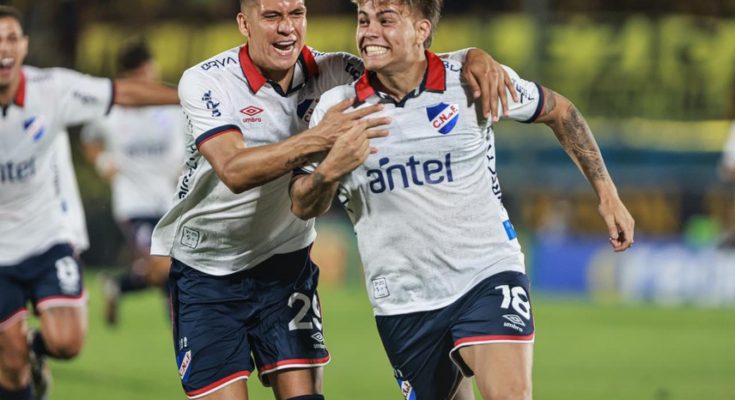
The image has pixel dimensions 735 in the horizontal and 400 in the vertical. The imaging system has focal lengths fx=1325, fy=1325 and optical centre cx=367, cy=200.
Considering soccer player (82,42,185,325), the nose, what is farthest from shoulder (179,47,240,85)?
soccer player (82,42,185,325)

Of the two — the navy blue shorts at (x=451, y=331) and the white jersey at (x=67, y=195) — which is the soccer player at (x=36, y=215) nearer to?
the white jersey at (x=67, y=195)

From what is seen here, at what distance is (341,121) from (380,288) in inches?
31.4

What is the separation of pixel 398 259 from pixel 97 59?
16778 mm

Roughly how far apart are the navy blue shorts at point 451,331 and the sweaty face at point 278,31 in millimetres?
1236

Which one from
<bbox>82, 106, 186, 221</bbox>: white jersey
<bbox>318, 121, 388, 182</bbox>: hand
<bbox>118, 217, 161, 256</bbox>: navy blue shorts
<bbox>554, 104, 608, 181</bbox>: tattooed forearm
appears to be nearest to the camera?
<bbox>318, 121, 388, 182</bbox>: hand

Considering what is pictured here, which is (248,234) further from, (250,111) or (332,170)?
(332,170)

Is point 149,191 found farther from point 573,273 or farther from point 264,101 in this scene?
point 264,101

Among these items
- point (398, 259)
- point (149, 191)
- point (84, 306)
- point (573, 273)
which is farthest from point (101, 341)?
point (398, 259)

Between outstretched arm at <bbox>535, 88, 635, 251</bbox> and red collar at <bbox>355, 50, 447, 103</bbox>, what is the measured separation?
0.53 m

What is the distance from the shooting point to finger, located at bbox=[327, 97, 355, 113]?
552 centimetres

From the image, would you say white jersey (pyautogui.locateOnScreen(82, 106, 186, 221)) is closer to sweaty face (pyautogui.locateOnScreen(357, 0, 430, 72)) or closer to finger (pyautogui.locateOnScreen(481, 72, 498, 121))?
sweaty face (pyautogui.locateOnScreen(357, 0, 430, 72))

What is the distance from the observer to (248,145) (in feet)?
19.2

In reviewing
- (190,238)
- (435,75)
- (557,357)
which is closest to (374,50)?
(435,75)

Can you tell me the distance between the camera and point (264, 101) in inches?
234
